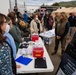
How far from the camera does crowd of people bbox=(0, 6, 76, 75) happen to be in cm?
143

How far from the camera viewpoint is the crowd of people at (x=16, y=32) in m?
1.43

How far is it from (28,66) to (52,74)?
1.26 m

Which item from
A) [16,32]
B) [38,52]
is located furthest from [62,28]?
[38,52]

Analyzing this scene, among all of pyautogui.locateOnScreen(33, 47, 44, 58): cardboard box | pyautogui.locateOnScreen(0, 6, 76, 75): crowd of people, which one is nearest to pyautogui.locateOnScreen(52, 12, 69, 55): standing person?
pyautogui.locateOnScreen(0, 6, 76, 75): crowd of people

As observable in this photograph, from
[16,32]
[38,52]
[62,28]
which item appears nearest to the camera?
[38,52]

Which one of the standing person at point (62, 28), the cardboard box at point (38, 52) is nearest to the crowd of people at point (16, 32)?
the standing person at point (62, 28)

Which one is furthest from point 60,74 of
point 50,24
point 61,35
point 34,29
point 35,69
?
point 50,24

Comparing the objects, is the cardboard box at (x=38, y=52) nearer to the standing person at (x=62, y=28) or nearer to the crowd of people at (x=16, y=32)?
the crowd of people at (x=16, y=32)

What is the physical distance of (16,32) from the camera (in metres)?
2.73

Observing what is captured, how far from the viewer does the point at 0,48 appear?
1.38 meters

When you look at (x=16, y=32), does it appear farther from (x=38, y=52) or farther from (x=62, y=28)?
(x=62, y=28)

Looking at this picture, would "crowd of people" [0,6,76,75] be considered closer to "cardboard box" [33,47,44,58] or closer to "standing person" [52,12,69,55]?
"standing person" [52,12,69,55]

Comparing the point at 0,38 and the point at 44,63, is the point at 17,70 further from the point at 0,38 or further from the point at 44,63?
the point at 0,38

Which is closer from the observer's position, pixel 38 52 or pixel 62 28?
pixel 38 52
